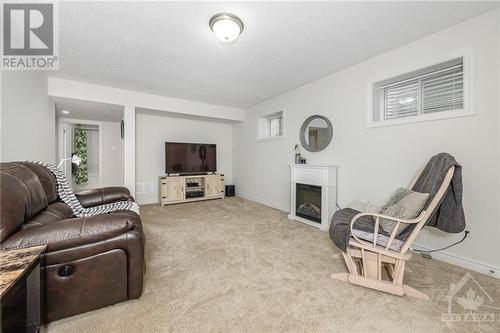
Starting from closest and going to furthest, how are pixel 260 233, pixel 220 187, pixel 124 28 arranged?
1. pixel 124 28
2. pixel 260 233
3. pixel 220 187

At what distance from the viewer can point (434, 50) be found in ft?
6.86

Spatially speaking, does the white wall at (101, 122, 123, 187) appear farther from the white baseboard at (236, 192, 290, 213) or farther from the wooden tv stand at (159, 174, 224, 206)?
the white baseboard at (236, 192, 290, 213)

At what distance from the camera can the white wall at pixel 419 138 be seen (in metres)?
1.79

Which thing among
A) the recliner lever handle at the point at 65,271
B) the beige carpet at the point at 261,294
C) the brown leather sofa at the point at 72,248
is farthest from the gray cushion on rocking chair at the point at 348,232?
the recliner lever handle at the point at 65,271

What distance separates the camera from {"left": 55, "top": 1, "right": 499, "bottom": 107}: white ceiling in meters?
1.73

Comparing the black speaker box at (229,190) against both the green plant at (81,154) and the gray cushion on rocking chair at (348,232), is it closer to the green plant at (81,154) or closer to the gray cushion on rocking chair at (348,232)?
the gray cushion on rocking chair at (348,232)

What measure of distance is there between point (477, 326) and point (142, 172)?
5.24 m

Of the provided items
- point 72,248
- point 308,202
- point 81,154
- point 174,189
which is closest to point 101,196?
point 72,248

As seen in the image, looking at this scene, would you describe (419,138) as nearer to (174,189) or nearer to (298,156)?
(298,156)

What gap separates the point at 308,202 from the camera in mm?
3309

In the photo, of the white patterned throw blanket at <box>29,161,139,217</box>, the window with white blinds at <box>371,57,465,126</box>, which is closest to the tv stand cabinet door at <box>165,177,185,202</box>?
the white patterned throw blanket at <box>29,161,139,217</box>

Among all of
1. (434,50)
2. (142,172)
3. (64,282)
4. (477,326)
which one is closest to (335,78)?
(434,50)

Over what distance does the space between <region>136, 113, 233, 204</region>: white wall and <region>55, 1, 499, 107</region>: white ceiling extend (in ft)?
4.60

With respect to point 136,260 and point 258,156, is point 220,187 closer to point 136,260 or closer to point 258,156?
point 258,156
